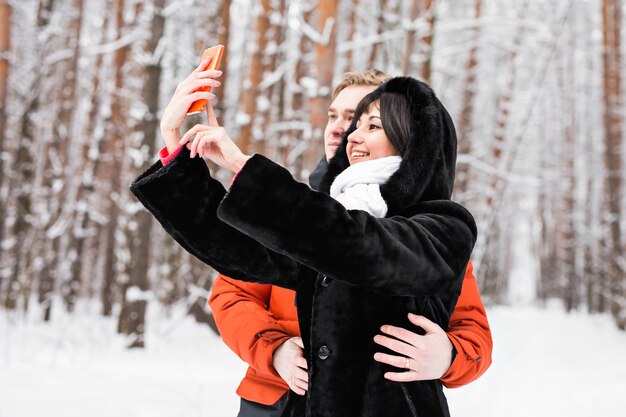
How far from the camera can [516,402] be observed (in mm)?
6590

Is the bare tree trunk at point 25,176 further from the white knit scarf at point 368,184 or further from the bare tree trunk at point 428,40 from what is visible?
the white knit scarf at point 368,184

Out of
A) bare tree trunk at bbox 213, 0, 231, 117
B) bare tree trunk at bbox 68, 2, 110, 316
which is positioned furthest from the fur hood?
bare tree trunk at bbox 68, 2, 110, 316

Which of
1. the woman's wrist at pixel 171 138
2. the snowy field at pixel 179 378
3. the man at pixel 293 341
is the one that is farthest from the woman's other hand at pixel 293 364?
the snowy field at pixel 179 378

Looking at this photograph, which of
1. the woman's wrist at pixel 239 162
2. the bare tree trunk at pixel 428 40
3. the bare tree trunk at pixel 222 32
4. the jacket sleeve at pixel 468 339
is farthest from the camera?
the bare tree trunk at pixel 222 32

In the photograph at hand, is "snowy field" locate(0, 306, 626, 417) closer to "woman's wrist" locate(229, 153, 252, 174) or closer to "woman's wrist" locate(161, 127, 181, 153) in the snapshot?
"woman's wrist" locate(161, 127, 181, 153)

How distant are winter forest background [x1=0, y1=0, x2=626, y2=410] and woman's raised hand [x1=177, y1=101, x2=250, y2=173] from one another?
5.71 metres

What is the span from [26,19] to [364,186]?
18.4 metres

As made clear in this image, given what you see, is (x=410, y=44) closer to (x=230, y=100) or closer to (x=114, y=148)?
(x=114, y=148)

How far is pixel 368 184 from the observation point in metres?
1.72

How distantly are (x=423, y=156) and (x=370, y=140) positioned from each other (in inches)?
8.9

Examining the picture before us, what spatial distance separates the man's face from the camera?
2690mm

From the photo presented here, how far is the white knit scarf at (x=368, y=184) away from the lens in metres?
1.67

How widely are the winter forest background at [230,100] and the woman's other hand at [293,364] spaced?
557 centimetres

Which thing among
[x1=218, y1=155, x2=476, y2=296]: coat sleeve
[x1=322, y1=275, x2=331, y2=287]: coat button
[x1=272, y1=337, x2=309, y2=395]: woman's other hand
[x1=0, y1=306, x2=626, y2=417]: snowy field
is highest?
[x1=218, y1=155, x2=476, y2=296]: coat sleeve
